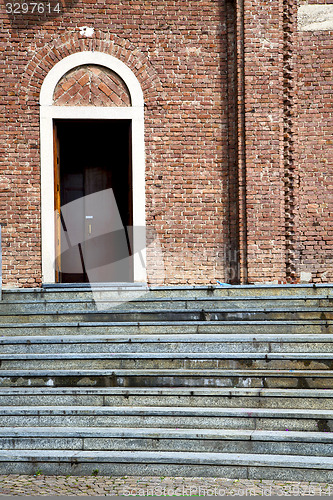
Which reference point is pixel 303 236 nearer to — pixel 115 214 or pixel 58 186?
pixel 115 214

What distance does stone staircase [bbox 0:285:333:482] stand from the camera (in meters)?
5.12

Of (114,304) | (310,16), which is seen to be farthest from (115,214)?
(310,16)

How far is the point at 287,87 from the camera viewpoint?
34.4 ft

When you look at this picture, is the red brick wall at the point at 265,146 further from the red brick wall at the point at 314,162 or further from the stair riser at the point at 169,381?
the stair riser at the point at 169,381

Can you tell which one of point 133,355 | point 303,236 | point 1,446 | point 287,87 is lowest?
point 1,446

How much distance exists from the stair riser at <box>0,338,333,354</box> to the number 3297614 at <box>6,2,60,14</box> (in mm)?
6222

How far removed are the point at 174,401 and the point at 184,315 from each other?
169 centimetres

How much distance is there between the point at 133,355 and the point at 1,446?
1.56 metres

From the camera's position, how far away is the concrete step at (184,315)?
7207mm

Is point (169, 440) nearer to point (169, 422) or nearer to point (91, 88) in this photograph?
point (169, 422)

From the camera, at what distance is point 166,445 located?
5316mm

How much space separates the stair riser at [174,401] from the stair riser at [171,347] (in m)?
0.82

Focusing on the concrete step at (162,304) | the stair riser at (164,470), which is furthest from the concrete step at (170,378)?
the concrete step at (162,304)

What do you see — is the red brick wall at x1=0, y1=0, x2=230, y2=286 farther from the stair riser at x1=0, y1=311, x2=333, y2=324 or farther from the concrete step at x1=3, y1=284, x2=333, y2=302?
the stair riser at x1=0, y1=311, x2=333, y2=324
